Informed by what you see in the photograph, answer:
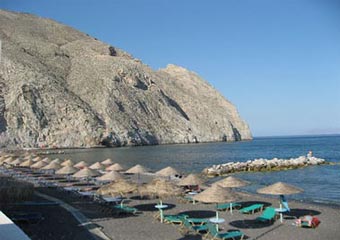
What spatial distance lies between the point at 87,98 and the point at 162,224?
95.8 meters

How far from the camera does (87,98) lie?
110 m

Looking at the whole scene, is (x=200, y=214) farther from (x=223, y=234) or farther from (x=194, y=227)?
(x=223, y=234)

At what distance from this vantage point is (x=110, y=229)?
53.4ft

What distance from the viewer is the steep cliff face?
319 feet

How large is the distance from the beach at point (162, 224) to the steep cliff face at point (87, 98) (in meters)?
74.8

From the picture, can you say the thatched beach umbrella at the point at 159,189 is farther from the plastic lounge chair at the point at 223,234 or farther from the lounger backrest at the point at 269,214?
the plastic lounge chair at the point at 223,234

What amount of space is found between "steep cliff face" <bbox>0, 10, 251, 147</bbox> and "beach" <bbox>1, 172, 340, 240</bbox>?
7481cm

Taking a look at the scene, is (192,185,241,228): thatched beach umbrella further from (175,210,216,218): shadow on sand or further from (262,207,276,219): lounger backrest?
(175,210,216,218): shadow on sand

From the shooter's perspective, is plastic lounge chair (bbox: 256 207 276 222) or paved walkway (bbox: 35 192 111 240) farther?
plastic lounge chair (bbox: 256 207 276 222)

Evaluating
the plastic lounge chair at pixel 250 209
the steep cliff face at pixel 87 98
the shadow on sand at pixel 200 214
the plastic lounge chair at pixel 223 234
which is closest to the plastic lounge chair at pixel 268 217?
the plastic lounge chair at pixel 250 209

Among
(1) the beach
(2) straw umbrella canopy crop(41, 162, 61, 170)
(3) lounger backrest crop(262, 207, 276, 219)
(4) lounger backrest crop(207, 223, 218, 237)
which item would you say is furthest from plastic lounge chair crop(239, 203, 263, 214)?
(2) straw umbrella canopy crop(41, 162, 61, 170)

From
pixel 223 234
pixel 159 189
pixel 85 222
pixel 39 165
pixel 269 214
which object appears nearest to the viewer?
pixel 223 234

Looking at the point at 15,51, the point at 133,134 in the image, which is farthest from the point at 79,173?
the point at 15,51

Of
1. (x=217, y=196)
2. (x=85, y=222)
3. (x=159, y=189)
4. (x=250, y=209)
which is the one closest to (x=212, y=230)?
(x=217, y=196)
